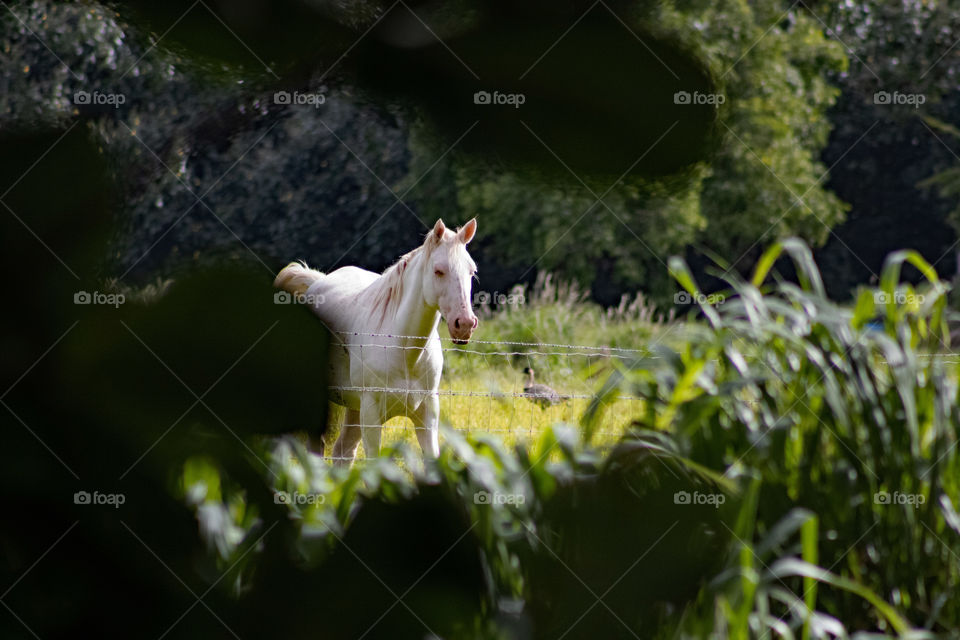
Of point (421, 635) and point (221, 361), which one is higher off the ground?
point (221, 361)

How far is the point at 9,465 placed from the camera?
1239mm

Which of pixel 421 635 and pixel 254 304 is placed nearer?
pixel 254 304

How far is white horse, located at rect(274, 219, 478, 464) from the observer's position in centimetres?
517

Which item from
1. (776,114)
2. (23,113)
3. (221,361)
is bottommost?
(221,361)

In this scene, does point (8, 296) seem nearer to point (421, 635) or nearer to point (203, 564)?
point (203, 564)

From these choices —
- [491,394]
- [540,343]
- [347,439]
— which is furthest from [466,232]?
[540,343]

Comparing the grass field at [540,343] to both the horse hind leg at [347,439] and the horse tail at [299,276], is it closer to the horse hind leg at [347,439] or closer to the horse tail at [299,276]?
the horse hind leg at [347,439]

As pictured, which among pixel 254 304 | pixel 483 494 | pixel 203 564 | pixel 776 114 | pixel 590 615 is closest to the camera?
pixel 254 304

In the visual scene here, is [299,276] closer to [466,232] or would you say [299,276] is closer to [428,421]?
[466,232]

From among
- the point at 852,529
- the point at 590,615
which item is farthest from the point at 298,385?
the point at 852,529

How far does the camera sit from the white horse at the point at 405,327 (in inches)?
203

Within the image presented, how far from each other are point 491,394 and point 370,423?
8.74 ft

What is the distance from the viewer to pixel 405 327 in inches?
217

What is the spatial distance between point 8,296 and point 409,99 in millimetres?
517
